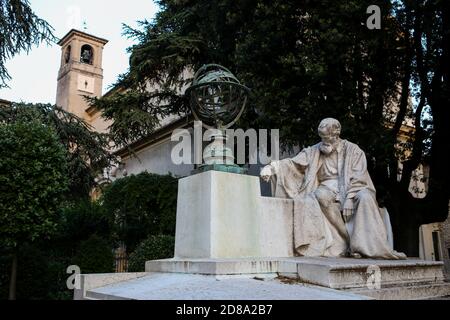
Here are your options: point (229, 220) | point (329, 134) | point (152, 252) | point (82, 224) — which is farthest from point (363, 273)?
point (82, 224)

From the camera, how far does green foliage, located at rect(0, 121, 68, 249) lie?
30.7ft

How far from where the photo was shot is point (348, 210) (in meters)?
6.31

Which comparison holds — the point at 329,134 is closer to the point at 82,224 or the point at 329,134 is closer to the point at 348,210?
the point at 348,210

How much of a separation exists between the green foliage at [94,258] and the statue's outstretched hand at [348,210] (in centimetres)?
807

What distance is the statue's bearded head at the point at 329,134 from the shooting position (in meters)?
6.87

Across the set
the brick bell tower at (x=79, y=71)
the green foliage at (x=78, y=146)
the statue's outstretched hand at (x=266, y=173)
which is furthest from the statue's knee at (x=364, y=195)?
the brick bell tower at (x=79, y=71)

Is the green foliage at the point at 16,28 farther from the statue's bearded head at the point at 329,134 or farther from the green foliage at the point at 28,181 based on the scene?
the statue's bearded head at the point at 329,134

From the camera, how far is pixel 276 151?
40.1ft

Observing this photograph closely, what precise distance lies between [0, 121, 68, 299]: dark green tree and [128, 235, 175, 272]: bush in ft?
8.74

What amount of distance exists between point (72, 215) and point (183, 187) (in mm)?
12548

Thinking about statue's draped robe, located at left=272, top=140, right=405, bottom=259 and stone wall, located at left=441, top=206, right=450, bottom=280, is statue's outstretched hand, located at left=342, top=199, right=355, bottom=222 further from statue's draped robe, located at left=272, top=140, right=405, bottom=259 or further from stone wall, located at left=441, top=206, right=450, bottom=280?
stone wall, located at left=441, top=206, right=450, bottom=280

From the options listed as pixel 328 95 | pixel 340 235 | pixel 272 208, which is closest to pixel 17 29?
pixel 328 95
